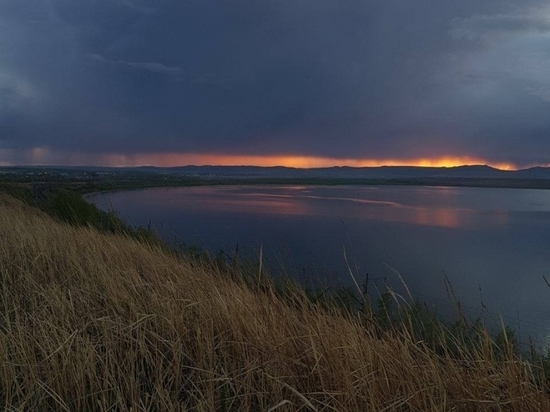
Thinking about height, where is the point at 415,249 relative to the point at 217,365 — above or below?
below

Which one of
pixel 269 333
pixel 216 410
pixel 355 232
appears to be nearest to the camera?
pixel 216 410

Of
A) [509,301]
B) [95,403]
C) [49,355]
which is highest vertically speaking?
[49,355]

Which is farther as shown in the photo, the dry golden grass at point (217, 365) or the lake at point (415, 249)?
the lake at point (415, 249)

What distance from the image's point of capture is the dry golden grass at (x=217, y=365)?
178cm

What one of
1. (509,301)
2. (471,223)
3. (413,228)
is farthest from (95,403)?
(471,223)

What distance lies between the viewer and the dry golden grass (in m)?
1.78

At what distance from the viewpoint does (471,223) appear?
85.1 feet

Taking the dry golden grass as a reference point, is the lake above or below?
below

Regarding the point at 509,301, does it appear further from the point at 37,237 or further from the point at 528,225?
the point at 528,225

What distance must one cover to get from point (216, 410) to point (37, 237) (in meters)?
4.03

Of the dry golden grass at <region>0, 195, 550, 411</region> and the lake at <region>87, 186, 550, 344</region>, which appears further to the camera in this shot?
the lake at <region>87, 186, 550, 344</region>

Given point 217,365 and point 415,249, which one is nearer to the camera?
point 217,365

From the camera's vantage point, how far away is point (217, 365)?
6.92 ft

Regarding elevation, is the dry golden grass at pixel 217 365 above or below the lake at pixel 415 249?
above
